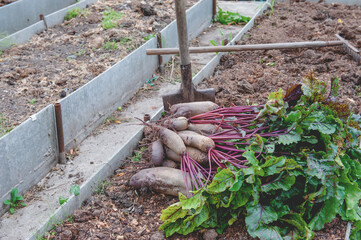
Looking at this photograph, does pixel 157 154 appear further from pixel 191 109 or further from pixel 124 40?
pixel 124 40

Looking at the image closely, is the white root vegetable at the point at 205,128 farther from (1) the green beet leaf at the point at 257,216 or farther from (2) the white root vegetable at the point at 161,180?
(1) the green beet leaf at the point at 257,216

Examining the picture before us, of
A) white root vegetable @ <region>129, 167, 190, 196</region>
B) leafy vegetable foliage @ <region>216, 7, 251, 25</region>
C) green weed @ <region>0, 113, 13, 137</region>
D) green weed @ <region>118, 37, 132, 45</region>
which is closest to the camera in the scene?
white root vegetable @ <region>129, 167, 190, 196</region>

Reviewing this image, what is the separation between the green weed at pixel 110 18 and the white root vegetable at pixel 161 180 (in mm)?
3985

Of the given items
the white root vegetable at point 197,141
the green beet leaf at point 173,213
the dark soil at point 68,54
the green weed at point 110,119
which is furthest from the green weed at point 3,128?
the green beet leaf at point 173,213

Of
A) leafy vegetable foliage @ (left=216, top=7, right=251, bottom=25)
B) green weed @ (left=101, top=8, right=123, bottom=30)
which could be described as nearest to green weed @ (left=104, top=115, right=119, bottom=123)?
green weed @ (left=101, top=8, right=123, bottom=30)

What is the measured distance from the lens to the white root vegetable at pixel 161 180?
3469 millimetres

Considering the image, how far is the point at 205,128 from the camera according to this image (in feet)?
12.5

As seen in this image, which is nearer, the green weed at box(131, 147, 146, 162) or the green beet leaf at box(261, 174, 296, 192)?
the green beet leaf at box(261, 174, 296, 192)

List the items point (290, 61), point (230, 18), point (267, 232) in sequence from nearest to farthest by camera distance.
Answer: point (267, 232) < point (290, 61) < point (230, 18)

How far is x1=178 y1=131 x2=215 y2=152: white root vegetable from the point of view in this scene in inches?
139

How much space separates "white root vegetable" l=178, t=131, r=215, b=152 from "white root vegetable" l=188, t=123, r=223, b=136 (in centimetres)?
10

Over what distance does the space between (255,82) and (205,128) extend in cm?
190

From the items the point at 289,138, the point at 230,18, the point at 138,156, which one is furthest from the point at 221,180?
the point at 230,18

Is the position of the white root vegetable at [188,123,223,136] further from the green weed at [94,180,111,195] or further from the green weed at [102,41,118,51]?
the green weed at [102,41,118,51]
